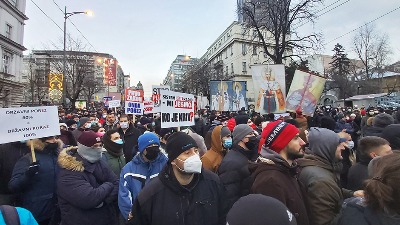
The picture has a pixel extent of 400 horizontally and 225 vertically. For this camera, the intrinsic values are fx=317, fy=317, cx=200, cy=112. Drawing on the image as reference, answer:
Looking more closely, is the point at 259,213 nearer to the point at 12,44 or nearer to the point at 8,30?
the point at 12,44

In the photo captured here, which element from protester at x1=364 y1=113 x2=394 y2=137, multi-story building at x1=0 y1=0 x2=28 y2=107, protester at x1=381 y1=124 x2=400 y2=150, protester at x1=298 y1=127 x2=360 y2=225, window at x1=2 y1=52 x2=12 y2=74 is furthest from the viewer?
window at x1=2 y1=52 x2=12 y2=74

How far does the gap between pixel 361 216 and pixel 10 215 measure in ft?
7.06

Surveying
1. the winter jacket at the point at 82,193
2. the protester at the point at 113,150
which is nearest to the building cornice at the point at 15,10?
the protester at the point at 113,150

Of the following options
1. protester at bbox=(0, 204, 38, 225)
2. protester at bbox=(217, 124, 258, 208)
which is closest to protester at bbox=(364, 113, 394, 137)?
protester at bbox=(217, 124, 258, 208)

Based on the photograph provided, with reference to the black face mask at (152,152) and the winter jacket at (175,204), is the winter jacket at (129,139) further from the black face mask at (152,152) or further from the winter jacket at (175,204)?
the winter jacket at (175,204)

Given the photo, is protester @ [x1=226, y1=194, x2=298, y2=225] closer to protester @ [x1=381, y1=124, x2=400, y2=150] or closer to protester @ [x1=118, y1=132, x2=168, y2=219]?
protester @ [x1=118, y1=132, x2=168, y2=219]

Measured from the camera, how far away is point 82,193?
11.5ft

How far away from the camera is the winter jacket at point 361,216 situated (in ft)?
6.27

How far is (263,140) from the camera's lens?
10.9 feet

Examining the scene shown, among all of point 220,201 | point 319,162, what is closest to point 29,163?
point 220,201

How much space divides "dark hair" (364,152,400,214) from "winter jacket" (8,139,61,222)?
3794 mm

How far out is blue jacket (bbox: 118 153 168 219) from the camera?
3734 mm

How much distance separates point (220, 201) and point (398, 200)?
1.54m

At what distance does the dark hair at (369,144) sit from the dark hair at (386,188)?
1.75 metres
